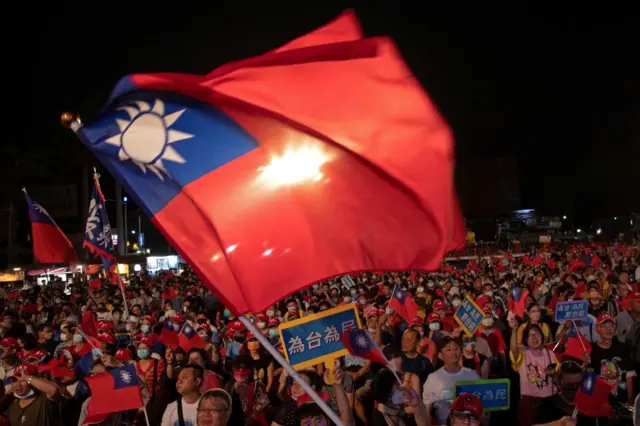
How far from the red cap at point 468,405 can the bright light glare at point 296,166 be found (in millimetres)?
1667

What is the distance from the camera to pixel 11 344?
8141 mm

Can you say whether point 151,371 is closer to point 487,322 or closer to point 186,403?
point 186,403

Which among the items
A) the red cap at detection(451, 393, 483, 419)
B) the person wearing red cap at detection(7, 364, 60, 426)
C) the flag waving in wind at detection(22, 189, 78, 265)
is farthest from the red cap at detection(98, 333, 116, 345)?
the flag waving in wind at detection(22, 189, 78, 265)

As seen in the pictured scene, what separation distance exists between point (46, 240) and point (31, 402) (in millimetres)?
8750

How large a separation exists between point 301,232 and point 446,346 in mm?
2082

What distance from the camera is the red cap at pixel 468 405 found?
3980mm

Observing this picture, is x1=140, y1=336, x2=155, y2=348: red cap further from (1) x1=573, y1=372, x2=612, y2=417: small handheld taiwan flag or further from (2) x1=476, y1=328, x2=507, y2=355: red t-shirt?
(1) x1=573, y1=372, x2=612, y2=417: small handheld taiwan flag

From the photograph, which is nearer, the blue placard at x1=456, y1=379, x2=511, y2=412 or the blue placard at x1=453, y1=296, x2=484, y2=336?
the blue placard at x1=456, y1=379, x2=511, y2=412

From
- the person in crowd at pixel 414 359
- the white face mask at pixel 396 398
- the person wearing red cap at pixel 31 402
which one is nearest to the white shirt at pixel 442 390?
the white face mask at pixel 396 398

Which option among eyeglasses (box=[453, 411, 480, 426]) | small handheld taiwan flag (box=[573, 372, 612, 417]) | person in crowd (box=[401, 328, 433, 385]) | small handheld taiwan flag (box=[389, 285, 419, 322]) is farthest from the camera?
small handheld taiwan flag (box=[389, 285, 419, 322])

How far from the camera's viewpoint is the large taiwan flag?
392 cm

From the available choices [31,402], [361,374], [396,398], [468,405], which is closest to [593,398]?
[468,405]

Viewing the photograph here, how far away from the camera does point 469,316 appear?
25.7 feet

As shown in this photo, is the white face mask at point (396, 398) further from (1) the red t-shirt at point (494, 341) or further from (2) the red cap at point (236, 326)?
(2) the red cap at point (236, 326)
